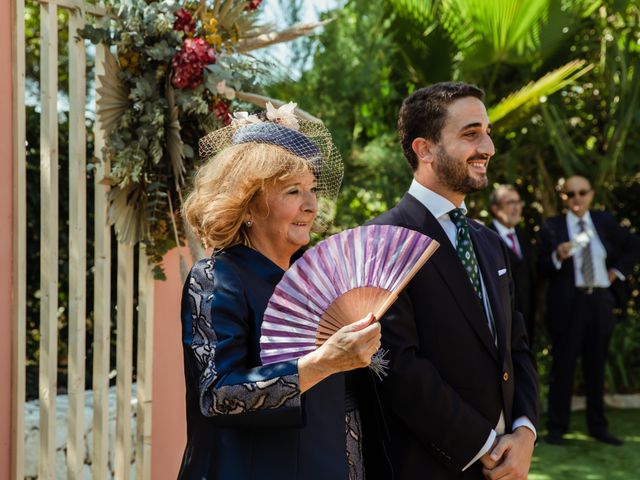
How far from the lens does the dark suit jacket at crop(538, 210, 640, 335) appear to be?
6.72 metres

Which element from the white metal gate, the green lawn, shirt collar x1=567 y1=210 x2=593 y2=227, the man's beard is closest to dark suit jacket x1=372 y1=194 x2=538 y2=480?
the man's beard

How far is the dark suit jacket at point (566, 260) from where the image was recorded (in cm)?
672

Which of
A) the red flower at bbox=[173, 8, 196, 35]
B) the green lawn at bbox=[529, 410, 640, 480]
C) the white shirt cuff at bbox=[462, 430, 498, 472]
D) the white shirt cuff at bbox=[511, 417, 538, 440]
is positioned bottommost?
the green lawn at bbox=[529, 410, 640, 480]

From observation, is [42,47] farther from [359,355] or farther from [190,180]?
[359,355]

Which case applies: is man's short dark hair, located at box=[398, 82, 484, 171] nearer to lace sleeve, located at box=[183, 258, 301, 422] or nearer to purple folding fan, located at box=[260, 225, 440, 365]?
purple folding fan, located at box=[260, 225, 440, 365]

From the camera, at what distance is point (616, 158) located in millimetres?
7715

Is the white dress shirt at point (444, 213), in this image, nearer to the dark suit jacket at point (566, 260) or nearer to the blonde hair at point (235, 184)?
the blonde hair at point (235, 184)

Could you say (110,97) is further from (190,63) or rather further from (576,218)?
(576,218)

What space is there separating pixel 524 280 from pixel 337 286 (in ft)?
16.2

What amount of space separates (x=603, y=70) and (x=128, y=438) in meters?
5.90

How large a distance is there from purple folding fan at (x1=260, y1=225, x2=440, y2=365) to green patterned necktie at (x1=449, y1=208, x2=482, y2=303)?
0.57 metres

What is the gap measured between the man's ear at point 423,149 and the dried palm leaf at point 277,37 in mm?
1133

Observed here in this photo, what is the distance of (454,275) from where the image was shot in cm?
269

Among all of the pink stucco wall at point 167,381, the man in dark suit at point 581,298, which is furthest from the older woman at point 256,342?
the man in dark suit at point 581,298
